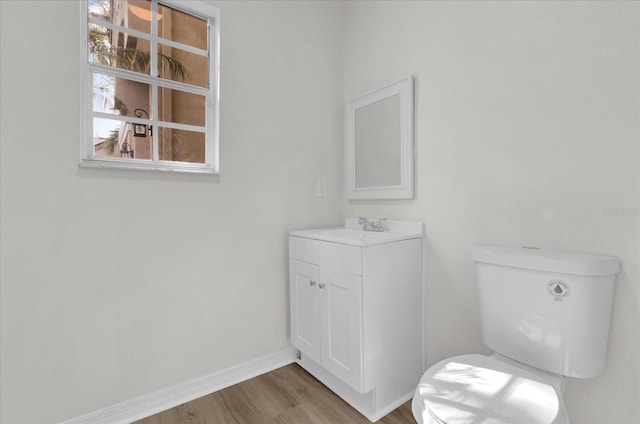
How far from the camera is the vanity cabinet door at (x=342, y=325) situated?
4.54 feet

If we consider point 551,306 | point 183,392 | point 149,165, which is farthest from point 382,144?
point 183,392

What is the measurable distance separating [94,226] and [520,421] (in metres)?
1.69

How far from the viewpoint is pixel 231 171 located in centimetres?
172

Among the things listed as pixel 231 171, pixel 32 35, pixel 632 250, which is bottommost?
pixel 632 250

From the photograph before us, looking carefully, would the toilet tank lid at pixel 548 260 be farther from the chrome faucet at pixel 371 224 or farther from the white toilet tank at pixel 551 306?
the chrome faucet at pixel 371 224

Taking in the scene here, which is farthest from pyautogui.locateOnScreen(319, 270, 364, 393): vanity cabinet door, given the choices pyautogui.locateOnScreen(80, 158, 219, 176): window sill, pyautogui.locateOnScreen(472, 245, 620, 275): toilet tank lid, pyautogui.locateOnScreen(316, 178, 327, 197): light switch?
pyautogui.locateOnScreen(80, 158, 219, 176): window sill

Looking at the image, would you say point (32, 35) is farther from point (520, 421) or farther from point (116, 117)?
point (520, 421)

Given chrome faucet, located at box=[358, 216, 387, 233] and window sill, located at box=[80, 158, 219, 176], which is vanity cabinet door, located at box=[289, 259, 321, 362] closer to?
chrome faucet, located at box=[358, 216, 387, 233]

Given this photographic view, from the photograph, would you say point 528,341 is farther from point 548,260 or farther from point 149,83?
point 149,83

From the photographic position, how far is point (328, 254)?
5.09 feet

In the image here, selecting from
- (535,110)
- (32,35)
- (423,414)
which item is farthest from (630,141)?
(32,35)

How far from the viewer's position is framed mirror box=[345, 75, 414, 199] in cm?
169

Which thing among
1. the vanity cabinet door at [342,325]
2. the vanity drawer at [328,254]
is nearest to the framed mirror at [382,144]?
the vanity drawer at [328,254]

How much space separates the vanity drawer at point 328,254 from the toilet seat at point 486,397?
53cm
